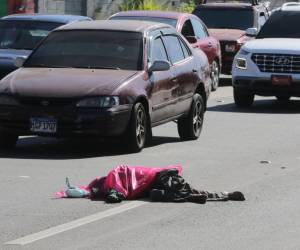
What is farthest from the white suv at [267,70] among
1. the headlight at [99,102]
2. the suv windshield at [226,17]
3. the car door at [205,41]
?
the headlight at [99,102]

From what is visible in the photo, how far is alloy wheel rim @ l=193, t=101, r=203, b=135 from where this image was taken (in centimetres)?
1592

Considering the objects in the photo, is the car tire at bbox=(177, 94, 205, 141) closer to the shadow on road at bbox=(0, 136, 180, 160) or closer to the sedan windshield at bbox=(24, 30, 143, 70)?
the shadow on road at bbox=(0, 136, 180, 160)

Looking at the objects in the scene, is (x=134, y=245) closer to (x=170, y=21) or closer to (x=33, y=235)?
(x=33, y=235)

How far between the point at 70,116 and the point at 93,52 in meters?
1.50

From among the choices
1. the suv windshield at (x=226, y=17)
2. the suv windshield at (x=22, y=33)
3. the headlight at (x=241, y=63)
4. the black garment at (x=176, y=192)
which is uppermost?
the black garment at (x=176, y=192)

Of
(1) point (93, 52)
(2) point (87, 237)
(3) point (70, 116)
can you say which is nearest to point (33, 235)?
(2) point (87, 237)

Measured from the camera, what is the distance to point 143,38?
48.4 ft

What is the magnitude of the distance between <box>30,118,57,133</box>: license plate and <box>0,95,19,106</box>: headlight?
0.98 ft

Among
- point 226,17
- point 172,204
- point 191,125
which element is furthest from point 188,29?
point 172,204

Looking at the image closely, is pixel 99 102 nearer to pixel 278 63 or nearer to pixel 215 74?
pixel 278 63

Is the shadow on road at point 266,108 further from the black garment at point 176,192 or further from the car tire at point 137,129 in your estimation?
the black garment at point 176,192

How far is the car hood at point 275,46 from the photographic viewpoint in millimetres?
20922

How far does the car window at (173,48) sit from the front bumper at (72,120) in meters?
2.08

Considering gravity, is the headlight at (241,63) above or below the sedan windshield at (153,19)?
below
